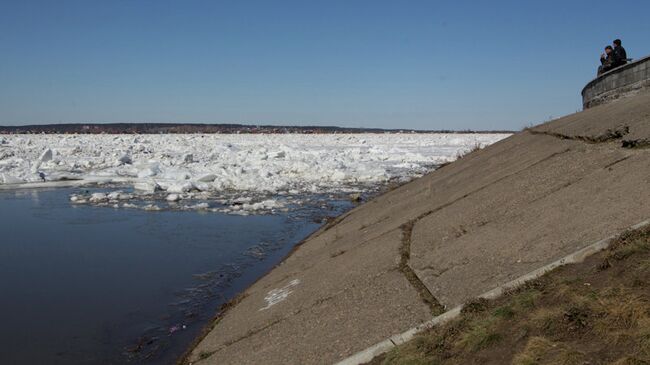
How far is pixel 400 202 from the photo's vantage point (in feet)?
25.2

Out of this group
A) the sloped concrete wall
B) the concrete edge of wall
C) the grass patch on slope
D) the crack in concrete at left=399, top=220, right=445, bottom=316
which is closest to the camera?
the grass patch on slope

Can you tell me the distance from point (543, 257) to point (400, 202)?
4370mm

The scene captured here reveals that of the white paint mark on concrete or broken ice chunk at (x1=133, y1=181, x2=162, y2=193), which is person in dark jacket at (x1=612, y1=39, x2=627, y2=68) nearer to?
the white paint mark on concrete

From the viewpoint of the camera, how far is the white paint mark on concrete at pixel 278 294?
4.75m

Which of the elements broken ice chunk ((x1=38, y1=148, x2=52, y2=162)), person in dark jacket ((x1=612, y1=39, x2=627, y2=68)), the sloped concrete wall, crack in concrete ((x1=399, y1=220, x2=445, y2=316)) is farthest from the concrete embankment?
broken ice chunk ((x1=38, y1=148, x2=52, y2=162))

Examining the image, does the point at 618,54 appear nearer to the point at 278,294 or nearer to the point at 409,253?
the point at 409,253

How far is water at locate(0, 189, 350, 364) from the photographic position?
505 cm

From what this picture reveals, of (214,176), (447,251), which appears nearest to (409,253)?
(447,251)

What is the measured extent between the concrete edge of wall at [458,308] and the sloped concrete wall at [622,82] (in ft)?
21.4

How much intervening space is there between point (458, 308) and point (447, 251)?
3.81 feet

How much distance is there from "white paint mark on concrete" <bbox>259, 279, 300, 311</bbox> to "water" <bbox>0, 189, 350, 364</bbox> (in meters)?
0.86

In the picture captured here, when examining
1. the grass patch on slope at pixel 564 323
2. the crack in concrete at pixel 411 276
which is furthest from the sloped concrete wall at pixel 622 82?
the grass patch on slope at pixel 564 323

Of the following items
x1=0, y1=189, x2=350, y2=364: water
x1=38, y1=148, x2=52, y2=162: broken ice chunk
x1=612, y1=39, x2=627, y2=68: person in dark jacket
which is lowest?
x1=0, y1=189, x2=350, y2=364: water

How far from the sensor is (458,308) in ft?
9.98
